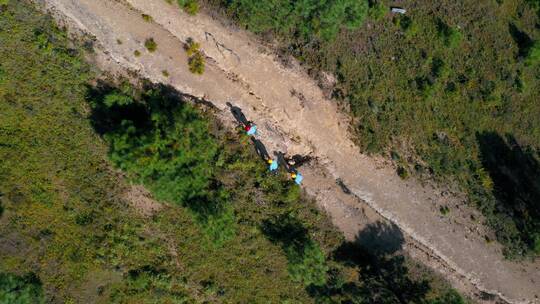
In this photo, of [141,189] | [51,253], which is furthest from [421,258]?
[51,253]

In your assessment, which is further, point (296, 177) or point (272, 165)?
point (296, 177)

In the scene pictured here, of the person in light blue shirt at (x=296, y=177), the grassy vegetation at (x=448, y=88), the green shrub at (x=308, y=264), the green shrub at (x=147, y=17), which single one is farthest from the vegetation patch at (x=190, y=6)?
the green shrub at (x=308, y=264)

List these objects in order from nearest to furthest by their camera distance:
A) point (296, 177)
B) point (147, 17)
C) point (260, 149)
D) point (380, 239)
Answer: point (147, 17)
point (296, 177)
point (260, 149)
point (380, 239)

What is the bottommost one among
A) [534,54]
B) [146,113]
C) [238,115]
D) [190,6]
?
[146,113]

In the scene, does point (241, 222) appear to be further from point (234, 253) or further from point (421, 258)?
point (421, 258)

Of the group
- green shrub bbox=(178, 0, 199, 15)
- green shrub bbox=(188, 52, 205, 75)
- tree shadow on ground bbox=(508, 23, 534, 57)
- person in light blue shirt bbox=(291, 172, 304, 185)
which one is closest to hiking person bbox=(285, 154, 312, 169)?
person in light blue shirt bbox=(291, 172, 304, 185)

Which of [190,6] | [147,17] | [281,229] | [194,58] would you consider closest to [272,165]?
[281,229]

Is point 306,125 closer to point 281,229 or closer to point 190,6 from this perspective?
point 281,229
